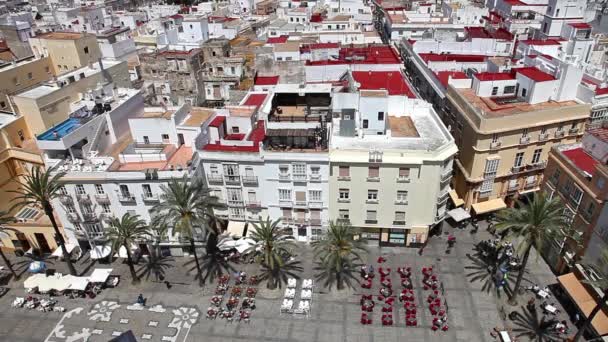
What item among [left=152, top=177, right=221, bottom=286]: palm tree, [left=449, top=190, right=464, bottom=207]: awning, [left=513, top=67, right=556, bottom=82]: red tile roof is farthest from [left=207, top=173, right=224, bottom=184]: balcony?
[left=513, top=67, right=556, bottom=82]: red tile roof

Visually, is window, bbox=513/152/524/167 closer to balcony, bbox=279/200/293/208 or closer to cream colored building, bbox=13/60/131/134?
balcony, bbox=279/200/293/208

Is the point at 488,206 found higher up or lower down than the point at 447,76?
lower down

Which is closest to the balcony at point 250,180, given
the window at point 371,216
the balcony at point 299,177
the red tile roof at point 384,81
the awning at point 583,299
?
the balcony at point 299,177

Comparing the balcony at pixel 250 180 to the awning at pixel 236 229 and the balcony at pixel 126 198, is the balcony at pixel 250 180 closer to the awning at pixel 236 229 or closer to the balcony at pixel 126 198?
the awning at pixel 236 229

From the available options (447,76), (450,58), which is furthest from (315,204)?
(450,58)

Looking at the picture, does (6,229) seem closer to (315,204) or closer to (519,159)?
(315,204)

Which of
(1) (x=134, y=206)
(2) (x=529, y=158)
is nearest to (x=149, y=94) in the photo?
(1) (x=134, y=206)
